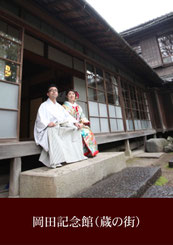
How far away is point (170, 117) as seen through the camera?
10.2 m

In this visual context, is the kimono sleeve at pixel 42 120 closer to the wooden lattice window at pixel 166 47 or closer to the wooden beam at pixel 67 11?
the wooden beam at pixel 67 11

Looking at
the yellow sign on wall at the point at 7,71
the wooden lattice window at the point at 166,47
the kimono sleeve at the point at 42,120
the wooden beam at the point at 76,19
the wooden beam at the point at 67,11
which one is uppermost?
the wooden lattice window at the point at 166,47

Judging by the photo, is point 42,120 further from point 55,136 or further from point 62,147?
point 62,147

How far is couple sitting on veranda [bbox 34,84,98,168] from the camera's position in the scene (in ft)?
7.01

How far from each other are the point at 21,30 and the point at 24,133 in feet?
16.2

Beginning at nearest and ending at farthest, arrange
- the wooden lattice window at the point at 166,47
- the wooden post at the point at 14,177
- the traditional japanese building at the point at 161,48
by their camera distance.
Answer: the wooden post at the point at 14,177, the traditional japanese building at the point at 161,48, the wooden lattice window at the point at 166,47

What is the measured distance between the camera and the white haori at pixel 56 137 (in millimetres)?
2129

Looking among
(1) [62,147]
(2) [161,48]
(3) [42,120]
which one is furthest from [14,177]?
(2) [161,48]

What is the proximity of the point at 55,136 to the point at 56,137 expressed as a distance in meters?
0.02

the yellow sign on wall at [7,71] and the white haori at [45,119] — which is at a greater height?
the yellow sign on wall at [7,71]

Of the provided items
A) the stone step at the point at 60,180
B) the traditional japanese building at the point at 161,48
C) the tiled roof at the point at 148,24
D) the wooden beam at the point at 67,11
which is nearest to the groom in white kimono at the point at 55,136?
the stone step at the point at 60,180

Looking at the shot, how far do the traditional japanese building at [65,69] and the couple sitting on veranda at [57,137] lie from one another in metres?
0.32

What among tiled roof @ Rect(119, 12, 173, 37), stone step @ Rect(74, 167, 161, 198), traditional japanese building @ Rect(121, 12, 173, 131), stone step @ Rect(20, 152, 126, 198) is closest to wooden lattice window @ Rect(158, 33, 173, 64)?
traditional japanese building @ Rect(121, 12, 173, 131)

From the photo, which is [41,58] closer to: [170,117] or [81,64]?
[81,64]
